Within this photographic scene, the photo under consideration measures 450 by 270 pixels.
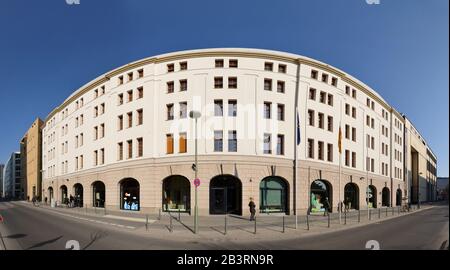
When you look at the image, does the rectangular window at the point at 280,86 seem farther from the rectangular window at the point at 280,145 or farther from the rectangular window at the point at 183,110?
the rectangular window at the point at 183,110

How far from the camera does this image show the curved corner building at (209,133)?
1500 cm

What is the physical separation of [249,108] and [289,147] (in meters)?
5.18

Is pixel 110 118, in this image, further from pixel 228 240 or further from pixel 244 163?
pixel 244 163

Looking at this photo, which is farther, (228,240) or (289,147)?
(289,147)

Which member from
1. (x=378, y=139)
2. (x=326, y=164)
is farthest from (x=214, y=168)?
(x=378, y=139)

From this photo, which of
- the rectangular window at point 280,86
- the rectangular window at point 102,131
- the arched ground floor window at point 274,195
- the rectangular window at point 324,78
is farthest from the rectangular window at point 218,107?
the rectangular window at point 324,78

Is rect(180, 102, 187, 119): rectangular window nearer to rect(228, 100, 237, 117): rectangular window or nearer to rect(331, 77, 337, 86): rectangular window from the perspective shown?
rect(228, 100, 237, 117): rectangular window

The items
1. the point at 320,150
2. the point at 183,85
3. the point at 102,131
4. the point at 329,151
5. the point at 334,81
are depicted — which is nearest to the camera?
the point at 102,131

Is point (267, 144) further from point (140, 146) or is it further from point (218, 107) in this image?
point (140, 146)

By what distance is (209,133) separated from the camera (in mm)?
19203

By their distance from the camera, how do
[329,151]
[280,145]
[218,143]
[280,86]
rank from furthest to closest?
[329,151]
[280,145]
[280,86]
[218,143]

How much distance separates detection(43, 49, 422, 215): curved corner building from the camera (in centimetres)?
1500

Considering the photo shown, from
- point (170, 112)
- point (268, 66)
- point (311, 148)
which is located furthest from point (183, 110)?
point (311, 148)

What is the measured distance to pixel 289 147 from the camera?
21750 mm
